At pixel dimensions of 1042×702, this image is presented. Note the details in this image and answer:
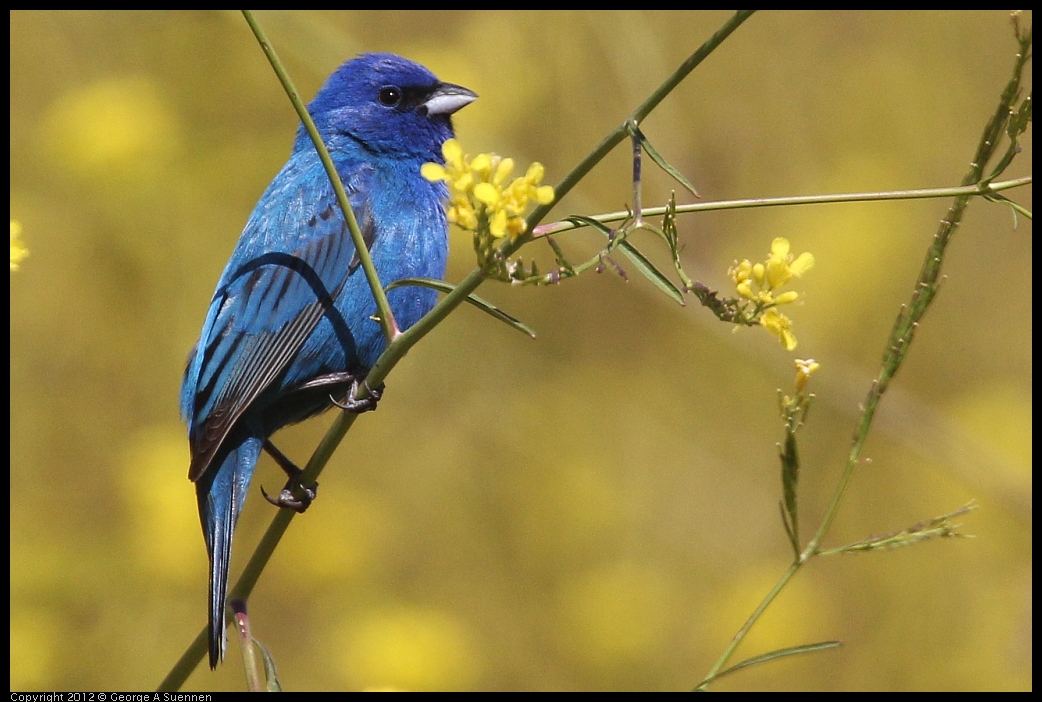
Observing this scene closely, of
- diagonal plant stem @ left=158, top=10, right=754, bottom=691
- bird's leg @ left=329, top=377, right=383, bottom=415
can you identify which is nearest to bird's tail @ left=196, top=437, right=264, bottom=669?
bird's leg @ left=329, top=377, right=383, bottom=415

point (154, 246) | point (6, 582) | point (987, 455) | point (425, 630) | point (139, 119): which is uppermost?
point (987, 455)

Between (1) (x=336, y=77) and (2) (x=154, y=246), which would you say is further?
(2) (x=154, y=246)

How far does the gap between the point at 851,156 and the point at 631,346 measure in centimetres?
201

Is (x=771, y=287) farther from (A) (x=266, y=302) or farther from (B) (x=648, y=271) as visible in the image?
(A) (x=266, y=302)

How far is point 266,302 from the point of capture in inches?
148

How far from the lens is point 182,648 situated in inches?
189

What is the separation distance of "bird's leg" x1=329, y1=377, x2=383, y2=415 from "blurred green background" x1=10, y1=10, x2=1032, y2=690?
163 centimetres

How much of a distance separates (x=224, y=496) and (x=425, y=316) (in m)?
1.84

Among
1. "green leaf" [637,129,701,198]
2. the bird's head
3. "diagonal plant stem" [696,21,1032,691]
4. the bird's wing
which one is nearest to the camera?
"green leaf" [637,129,701,198]

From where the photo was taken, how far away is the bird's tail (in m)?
3.43

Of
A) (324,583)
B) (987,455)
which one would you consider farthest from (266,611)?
(987,455)

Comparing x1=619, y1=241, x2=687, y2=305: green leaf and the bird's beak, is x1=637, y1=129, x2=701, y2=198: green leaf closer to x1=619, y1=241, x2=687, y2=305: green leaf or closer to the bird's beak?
x1=619, y1=241, x2=687, y2=305: green leaf

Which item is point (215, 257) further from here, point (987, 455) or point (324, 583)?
point (987, 455)

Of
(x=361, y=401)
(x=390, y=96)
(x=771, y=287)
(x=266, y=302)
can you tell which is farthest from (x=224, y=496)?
(x=771, y=287)
